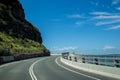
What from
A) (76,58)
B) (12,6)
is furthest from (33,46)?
(76,58)

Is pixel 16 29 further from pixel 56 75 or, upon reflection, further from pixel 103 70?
pixel 103 70

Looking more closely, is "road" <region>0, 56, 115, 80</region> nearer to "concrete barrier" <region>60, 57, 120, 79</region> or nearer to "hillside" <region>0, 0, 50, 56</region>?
"concrete barrier" <region>60, 57, 120, 79</region>

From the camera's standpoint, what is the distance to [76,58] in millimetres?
41375

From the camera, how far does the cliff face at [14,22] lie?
125875 millimetres

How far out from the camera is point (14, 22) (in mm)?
130000

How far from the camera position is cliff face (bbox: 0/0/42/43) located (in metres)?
126

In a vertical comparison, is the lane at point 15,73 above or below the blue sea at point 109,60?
below

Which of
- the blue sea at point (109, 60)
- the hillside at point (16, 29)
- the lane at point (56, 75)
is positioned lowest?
the lane at point (56, 75)

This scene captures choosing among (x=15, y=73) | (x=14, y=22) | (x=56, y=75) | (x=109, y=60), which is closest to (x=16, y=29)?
(x=14, y=22)

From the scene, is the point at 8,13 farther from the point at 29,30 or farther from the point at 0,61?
the point at 0,61

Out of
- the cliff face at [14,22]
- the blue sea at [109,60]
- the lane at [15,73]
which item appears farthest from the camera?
the cliff face at [14,22]

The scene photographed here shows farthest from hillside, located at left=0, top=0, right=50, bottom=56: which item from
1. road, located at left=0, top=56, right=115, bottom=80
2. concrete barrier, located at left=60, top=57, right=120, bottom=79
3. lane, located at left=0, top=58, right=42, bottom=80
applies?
concrete barrier, located at left=60, top=57, right=120, bottom=79

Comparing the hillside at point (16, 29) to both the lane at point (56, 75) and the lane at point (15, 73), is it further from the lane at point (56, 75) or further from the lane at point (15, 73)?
the lane at point (56, 75)

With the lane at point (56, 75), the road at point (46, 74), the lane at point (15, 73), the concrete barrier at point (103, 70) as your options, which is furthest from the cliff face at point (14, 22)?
the concrete barrier at point (103, 70)
